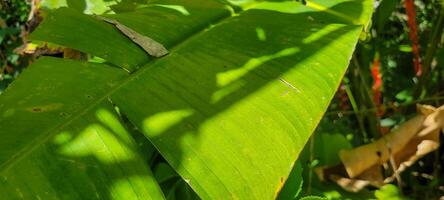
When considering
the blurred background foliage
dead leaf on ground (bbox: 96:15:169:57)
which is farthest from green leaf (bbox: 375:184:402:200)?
dead leaf on ground (bbox: 96:15:169:57)

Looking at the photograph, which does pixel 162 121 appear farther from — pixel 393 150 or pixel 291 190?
pixel 393 150

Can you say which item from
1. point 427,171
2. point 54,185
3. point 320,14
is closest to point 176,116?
point 54,185

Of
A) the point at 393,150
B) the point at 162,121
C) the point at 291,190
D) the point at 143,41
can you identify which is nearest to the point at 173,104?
the point at 162,121

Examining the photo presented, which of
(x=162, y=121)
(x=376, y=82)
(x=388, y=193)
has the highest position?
(x=162, y=121)

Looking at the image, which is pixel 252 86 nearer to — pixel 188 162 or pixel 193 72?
pixel 193 72

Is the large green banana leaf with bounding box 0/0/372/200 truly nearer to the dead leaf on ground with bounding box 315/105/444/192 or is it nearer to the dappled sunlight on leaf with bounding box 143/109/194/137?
the dappled sunlight on leaf with bounding box 143/109/194/137

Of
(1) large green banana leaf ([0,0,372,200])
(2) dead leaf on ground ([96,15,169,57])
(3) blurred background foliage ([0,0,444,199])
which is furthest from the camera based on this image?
(3) blurred background foliage ([0,0,444,199])
